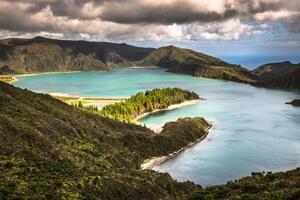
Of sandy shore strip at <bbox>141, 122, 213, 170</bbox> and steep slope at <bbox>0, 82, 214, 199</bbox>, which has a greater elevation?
steep slope at <bbox>0, 82, 214, 199</bbox>

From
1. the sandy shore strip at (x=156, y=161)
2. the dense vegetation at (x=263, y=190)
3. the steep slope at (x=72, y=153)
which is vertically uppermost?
the dense vegetation at (x=263, y=190)

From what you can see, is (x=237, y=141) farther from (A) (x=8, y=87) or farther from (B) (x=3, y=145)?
(B) (x=3, y=145)

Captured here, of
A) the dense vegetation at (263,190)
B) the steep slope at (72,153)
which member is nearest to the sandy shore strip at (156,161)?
the steep slope at (72,153)

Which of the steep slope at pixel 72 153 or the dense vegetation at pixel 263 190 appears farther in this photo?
the steep slope at pixel 72 153

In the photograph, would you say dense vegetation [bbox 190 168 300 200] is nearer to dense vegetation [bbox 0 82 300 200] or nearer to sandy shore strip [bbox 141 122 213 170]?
dense vegetation [bbox 0 82 300 200]

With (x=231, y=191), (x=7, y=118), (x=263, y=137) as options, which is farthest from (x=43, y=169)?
(x=263, y=137)

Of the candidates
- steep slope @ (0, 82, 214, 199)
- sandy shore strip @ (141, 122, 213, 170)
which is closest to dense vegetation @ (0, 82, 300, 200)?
steep slope @ (0, 82, 214, 199)

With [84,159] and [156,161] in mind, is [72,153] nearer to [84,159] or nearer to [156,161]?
[84,159]

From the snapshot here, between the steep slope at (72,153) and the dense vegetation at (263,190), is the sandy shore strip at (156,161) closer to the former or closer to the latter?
the steep slope at (72,153)
